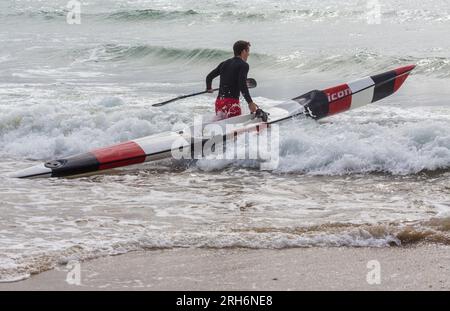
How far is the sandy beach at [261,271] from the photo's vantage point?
4.13 m

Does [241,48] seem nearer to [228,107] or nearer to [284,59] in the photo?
[228,107]

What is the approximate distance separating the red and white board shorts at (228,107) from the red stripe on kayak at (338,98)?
1.56 meters

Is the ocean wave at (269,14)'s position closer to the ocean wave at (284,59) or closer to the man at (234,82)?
the ocean wave at (284,59)

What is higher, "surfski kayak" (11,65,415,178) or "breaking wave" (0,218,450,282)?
"surfski kayak" (11,65,415,178)

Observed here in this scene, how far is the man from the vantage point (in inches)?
310

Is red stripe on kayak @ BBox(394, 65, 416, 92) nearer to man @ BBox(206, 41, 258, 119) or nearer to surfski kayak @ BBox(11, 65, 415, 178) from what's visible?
surfski kayak @ BBox(11, 65, 415, 178)

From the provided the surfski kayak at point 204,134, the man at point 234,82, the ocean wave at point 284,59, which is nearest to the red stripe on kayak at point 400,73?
the surfski kayak at point 204,134

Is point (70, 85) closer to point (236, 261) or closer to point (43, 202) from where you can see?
point (43, 202)

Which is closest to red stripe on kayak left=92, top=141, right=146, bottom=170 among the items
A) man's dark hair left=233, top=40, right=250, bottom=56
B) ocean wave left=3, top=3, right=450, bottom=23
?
man's dark hair left=233, top=40, right=250, bottom=56

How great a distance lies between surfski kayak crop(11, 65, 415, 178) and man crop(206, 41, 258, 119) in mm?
178

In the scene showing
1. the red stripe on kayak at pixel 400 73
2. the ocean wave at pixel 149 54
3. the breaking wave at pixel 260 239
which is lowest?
the breaking wave at pixel 260 239

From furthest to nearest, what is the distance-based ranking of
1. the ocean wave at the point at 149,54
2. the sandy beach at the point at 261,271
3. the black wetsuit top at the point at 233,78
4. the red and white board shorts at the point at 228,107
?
the ocean wave at the point at 149,54 < the red and white board shorts at the point at 228,107 < the black wetsuit top at the point at 233,78 < the sandy beach at the point at 261,271

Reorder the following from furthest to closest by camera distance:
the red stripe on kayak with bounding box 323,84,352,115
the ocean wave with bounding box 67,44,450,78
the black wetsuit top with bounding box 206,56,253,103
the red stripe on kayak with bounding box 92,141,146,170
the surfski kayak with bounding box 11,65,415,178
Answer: the ocean wave with bounding box 67,44,450,78 → the red stripe on kayak with bounding box 323,84,352,115 → the black wetsuit top with bounding box 206,56,253,103 → the red stripe on kayak with bounding box 92,141,146,170 → the surfski kayak with bounding box 11,65,415,178
